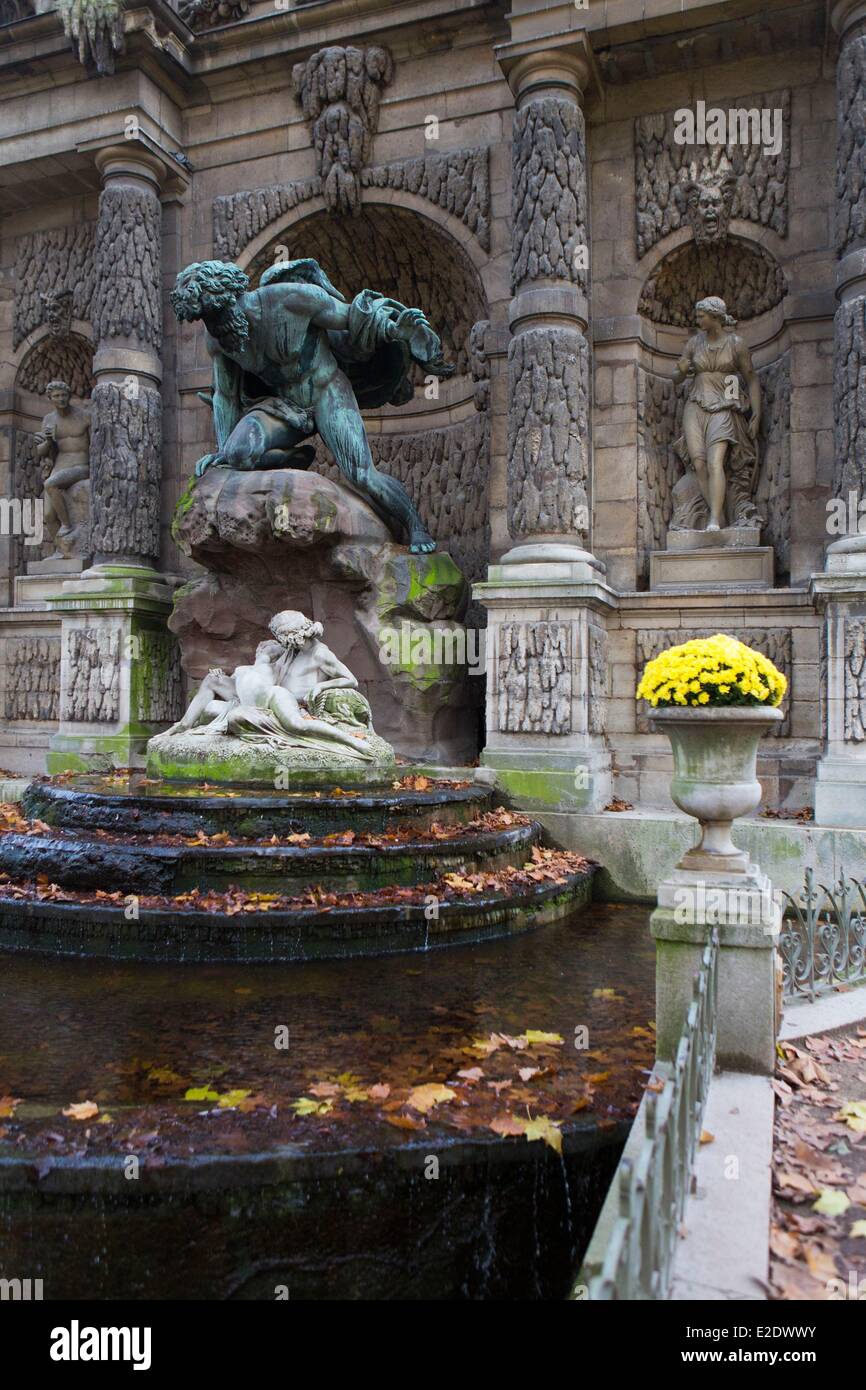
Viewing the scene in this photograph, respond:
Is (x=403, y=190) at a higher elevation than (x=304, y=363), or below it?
higher

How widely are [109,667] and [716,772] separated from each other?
8.71 m

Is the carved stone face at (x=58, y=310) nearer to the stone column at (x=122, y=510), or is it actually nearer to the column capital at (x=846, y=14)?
the stone column at (x=122, y=510)

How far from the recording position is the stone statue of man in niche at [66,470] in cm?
1290

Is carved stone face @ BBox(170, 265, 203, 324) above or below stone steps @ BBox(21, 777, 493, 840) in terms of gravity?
above

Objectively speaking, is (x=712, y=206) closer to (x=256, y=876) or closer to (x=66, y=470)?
(x=256, y=876)

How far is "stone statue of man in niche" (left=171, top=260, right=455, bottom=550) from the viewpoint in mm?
10109

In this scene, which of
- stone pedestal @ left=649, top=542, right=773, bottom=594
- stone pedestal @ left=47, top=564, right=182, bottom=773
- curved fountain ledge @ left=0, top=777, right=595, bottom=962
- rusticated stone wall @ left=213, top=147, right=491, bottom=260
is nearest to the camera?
curved fountain ledge @ left=0, top=777, right=595, bottom=962

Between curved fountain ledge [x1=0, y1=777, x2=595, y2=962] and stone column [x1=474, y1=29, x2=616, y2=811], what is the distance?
5.51ft

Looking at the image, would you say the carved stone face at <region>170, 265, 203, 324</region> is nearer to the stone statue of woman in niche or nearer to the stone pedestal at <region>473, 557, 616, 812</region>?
the stone pedestal at <region>473, 557, 616, 812</region>

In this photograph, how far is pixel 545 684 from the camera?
9.24 meters

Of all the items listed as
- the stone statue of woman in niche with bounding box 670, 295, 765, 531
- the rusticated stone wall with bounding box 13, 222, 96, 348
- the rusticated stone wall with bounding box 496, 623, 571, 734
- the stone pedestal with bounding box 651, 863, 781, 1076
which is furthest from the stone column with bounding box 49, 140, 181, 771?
the stone pedestal with bounding box 651, 863, 781, 1076

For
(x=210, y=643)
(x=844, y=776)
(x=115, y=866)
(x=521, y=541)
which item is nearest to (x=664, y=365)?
(x=521, y=541)

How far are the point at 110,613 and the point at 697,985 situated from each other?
950 centimetres

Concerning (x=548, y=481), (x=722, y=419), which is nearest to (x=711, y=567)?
(x=722, y=419)
